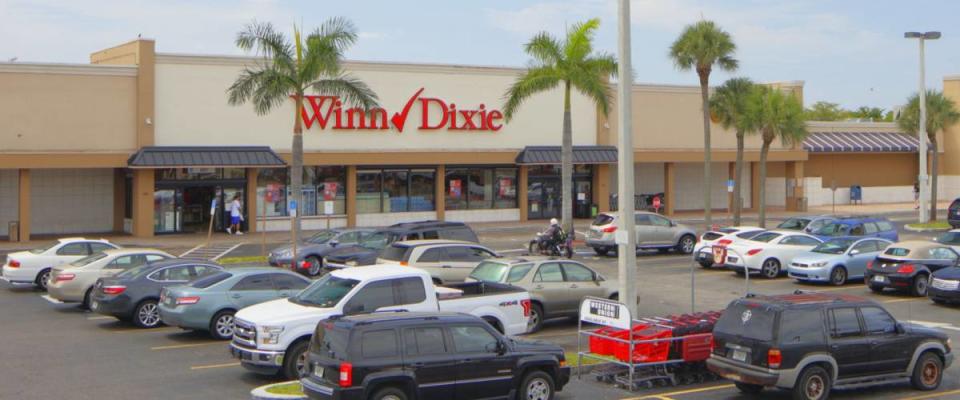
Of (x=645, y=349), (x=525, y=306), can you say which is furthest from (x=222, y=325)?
(x=645, y=349)

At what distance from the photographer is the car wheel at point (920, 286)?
27031 millimetres

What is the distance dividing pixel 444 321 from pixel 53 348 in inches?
369

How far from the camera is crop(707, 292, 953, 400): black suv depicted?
14.9 meters

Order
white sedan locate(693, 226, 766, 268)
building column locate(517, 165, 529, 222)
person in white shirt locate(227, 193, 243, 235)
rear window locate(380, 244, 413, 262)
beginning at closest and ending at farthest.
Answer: rear window locate(380, 244, 413, 262) → white sedan locate(693, 226, 766, 268) → person in white shirt locate(227, 193, 243, 235) → building column locate(517, 165, 529, 222)

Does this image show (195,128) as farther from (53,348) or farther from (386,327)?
(386,327)

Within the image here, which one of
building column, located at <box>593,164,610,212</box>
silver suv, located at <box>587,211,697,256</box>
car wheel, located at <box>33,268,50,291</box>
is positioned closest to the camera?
car wheel, located at <box>33,268,50,291</box>

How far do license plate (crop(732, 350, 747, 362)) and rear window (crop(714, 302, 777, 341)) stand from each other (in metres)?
0.24

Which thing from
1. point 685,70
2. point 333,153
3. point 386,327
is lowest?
point 386,327

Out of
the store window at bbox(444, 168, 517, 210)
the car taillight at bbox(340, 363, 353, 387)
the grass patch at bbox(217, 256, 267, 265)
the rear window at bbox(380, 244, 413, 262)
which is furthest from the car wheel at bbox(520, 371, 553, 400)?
the store window at bbox(444, 168, 517, 210)

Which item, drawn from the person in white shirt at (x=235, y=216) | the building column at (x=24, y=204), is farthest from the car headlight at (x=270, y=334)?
the person in white shirt at (x=235, y=216)

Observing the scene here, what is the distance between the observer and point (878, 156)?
2667 inches

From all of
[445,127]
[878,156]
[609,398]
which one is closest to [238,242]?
[445,127]

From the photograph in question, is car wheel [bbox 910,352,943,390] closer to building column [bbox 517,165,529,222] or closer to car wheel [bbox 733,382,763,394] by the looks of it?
car wheel [bbox 733,382,763,394]

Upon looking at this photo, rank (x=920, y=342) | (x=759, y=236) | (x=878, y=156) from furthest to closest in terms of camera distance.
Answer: (x=878, y=156) < (x=759, y=236) < (x=920, y=342)
